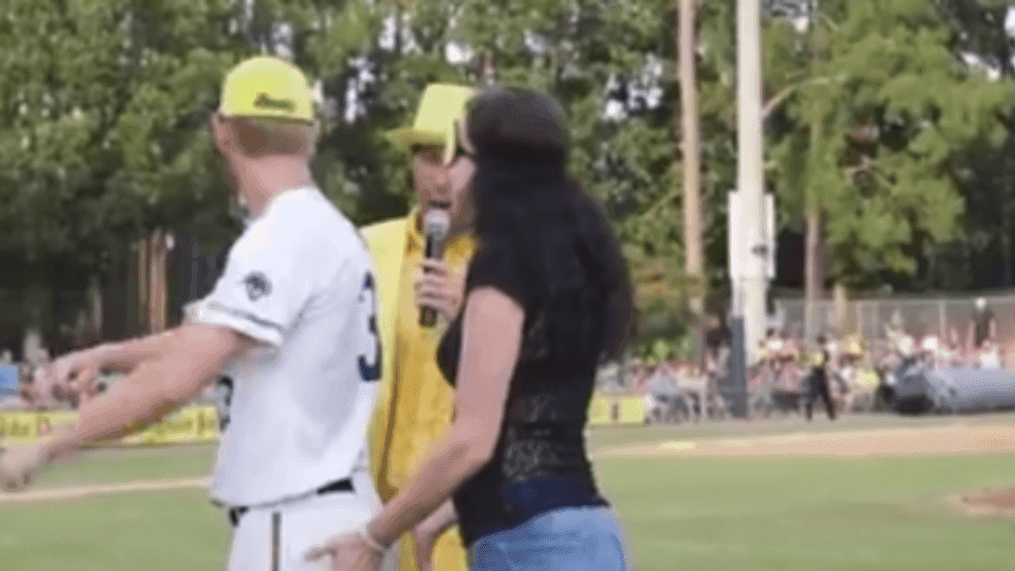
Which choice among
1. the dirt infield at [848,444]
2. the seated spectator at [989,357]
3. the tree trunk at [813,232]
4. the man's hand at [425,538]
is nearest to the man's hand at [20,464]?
the man's hand at [425,538]

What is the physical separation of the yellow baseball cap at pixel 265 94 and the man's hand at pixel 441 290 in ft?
1.58

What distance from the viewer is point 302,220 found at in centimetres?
492

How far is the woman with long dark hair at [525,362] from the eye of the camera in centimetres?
461

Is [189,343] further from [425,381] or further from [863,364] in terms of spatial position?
[863,364]

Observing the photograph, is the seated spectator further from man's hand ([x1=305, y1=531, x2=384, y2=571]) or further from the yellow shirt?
man's hand ([x1=305, y1=531, x2=384, y2=571])

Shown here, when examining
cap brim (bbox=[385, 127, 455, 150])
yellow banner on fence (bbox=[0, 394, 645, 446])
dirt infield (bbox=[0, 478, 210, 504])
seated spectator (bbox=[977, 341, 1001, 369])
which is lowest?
dirt infield (bbox=[0, 478, 210, 504])

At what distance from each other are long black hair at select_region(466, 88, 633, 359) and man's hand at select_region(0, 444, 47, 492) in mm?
933

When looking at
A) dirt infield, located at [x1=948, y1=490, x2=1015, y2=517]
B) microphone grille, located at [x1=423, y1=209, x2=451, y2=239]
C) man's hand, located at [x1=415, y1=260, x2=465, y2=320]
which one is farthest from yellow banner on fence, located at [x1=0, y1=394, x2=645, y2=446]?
man's hand, located at [x1=415, y1=260, x2=465, y2=320]

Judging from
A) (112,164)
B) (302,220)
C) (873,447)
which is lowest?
(873,447)

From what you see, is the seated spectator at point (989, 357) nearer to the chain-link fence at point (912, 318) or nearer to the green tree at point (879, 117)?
the chain-link fence at point (912, 318)

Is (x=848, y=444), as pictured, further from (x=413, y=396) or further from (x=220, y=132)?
(x=220, y=132)

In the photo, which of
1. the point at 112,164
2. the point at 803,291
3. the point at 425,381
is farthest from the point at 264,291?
the point at 803,291

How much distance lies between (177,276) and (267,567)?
5655cm

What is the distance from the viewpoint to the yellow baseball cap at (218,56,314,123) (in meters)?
5.00
